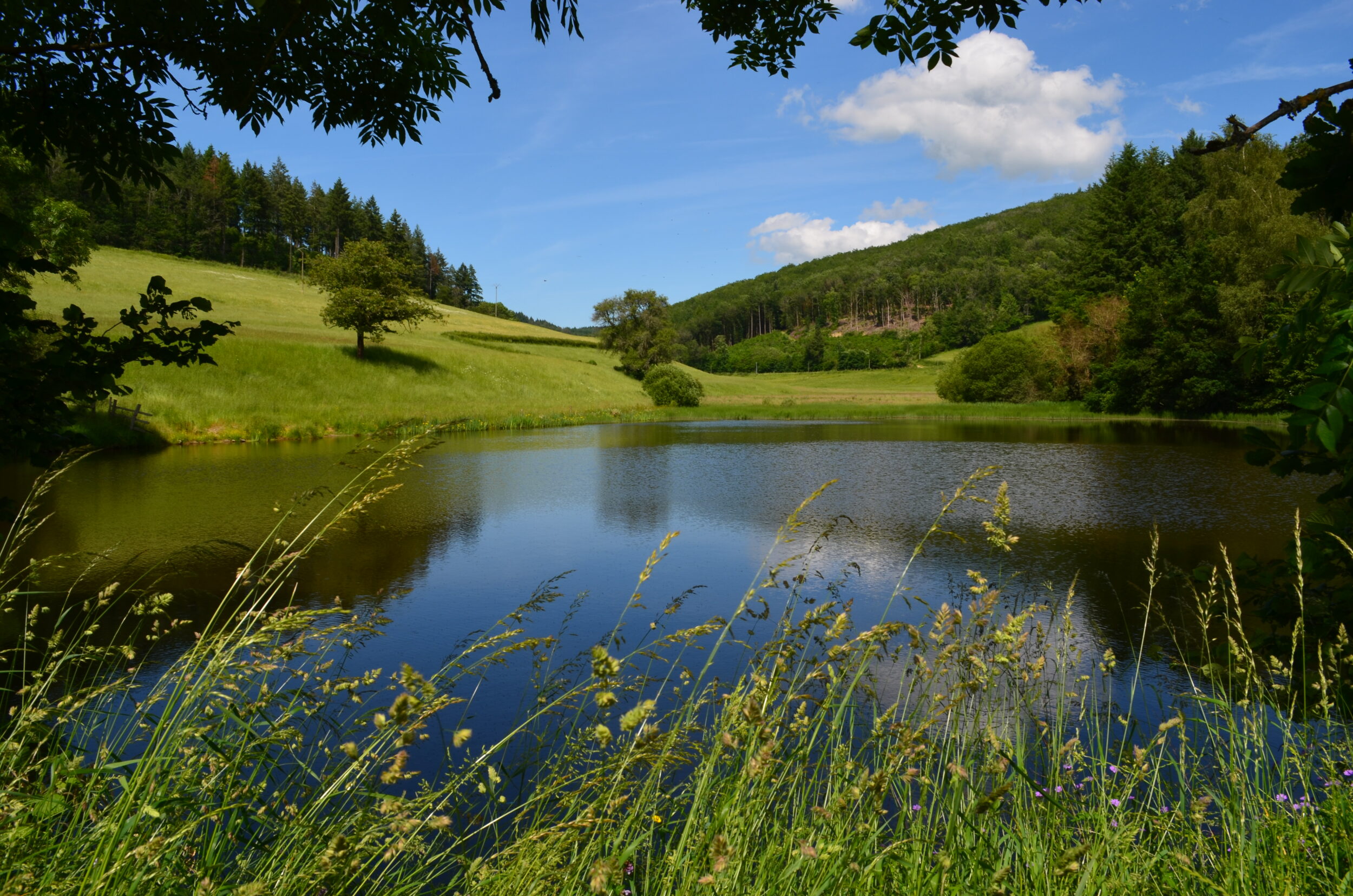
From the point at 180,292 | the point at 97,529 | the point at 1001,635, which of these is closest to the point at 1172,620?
the point at 1001,635

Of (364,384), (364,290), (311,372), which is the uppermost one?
(364,290)

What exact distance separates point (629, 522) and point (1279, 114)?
11.7 m

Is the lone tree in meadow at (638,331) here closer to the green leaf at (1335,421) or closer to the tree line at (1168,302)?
the tree line at (1168,302)

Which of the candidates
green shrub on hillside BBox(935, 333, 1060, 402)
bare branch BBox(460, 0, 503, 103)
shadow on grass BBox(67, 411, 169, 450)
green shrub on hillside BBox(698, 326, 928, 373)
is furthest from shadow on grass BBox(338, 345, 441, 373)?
green shrub on hillside BBox(698, 326, 928, 373)

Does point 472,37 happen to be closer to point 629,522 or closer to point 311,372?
point 629,522

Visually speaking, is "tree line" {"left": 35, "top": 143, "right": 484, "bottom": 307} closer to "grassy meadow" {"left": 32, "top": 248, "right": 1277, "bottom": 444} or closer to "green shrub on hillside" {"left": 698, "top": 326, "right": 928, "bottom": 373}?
"grassy meadow" {"left": 32, "top": 248, "right": 1277, "bottom": 444}

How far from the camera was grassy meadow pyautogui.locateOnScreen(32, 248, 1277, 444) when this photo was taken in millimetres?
28656

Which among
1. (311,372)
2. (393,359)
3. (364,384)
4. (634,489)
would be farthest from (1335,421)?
(393,359)

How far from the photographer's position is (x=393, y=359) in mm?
46438

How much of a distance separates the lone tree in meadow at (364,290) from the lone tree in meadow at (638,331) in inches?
994

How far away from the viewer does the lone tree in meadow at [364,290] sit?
43.7 metres

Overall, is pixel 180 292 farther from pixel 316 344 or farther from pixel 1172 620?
pixel 1172 620

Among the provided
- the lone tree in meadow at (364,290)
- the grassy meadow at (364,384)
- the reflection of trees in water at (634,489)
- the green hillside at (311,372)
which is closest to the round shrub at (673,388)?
the green hillside at (311,372)

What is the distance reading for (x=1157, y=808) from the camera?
3.46 m
